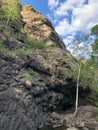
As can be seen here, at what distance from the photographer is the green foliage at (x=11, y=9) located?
74.1 meters

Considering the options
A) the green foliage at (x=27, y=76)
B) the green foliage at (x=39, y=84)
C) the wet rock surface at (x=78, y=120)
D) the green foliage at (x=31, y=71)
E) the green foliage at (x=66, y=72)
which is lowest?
the wet rock surface at (x=78, y=120)

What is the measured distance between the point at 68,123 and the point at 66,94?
1126cm

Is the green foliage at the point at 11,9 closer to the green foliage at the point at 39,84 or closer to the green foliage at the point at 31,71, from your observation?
the green foliage at the point at 31,71

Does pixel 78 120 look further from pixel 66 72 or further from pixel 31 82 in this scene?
pixel 31 82

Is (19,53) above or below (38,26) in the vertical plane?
below

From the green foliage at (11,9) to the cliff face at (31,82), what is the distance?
221cm

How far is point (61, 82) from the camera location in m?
57.6

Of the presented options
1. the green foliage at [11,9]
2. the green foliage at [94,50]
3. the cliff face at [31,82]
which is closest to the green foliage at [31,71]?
the cliff face at [31,82]

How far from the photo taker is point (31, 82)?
155 feet

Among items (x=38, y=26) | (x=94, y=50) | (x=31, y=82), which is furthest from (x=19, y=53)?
(x=38, y=26)

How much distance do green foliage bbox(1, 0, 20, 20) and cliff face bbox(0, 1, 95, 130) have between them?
2.21 meters

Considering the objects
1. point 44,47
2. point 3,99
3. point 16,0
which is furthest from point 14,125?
point 16,0

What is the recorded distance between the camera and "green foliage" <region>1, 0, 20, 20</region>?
74.1 m

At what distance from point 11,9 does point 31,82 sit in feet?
113
